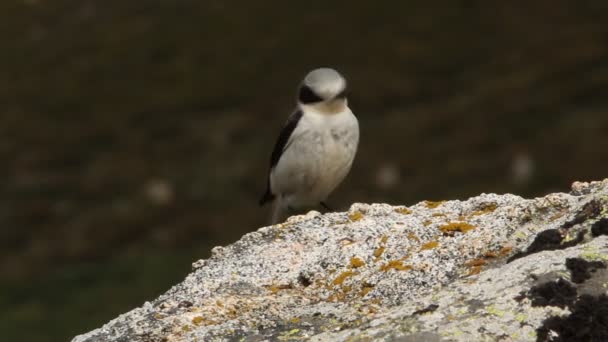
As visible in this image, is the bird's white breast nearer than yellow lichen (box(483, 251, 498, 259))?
No

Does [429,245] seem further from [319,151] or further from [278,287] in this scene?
[319,151]

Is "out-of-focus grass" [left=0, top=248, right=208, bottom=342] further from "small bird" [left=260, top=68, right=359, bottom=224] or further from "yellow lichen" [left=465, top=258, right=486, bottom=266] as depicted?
"yellow lichen" [left=465, top=258, right=486, bottom=266]

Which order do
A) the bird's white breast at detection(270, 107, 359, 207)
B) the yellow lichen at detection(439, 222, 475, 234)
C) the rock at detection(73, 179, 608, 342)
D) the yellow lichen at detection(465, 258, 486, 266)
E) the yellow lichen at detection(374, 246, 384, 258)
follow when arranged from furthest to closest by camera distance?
the bird's white breast at detection(270, 107, 359, 207) → the yellow lichen at detection(439, 222, 475, 234) → the yellow lichen at detection(374, 246, 384, 258) → the yellow lichen at detection(465, 258, 486, 266) → the rock at detection(73, 179, 608, 342)

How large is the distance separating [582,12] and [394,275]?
49.7 m

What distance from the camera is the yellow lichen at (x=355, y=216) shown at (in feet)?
22.9

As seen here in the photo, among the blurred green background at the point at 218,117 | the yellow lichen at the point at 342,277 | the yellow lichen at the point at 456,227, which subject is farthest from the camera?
the blurred green background at the point at 218,117

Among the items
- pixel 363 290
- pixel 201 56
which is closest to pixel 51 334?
pixel 363 290

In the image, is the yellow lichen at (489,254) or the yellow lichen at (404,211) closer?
the yellow lichen at (489,254)

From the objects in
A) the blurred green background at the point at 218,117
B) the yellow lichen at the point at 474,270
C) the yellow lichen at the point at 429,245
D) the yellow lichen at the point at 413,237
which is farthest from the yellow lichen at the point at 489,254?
the blurred green background at the point at 218,117

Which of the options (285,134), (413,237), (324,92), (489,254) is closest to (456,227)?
(413,237)

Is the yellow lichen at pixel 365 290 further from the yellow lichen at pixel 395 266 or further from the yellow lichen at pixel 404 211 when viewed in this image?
the yellow lichen at pixel 404 211

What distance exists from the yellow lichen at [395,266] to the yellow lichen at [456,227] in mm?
423

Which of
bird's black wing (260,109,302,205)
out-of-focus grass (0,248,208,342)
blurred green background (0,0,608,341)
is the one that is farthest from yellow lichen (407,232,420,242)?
blurred green background (0,0,608,341)

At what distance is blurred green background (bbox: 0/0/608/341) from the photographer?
34562mm
